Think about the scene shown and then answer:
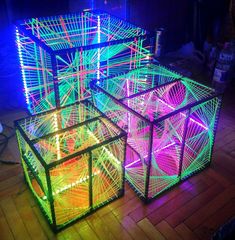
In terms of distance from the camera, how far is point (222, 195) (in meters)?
1.89

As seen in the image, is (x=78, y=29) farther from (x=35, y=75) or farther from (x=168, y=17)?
(x=168, y=17)

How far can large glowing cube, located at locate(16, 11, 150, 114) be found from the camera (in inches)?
81.8

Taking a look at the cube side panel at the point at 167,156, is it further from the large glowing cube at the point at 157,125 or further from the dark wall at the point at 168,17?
the dark wall at the point at 168,17

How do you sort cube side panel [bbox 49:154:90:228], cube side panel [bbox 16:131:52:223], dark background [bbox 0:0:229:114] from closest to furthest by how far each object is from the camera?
cube side panel [bbox 16:131:52:223]
cube side panel [bbox 49:154:90:228]
dark background [bbox 0:0:229:114]

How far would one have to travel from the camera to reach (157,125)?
207 centimetres

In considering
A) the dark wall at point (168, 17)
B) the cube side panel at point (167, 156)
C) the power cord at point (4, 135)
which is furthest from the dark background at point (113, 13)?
the cube side panel at point (167, 156)

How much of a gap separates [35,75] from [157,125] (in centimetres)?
97

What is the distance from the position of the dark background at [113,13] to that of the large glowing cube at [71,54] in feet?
1.06

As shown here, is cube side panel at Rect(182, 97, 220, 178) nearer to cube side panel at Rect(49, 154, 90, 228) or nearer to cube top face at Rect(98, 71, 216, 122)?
cube top face at Rect(98, 71, 216, 122)

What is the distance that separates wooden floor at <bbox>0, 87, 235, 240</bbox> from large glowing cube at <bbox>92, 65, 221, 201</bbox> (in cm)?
9

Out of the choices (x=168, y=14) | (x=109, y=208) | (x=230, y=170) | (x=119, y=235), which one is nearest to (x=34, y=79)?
(x=109, y=208)

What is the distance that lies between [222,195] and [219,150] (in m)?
0.44

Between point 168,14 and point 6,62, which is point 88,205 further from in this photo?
point 168,14

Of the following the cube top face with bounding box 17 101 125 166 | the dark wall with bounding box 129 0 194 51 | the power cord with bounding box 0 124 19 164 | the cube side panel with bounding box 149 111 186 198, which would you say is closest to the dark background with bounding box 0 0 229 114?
the dark wall with bounding box 129 0 194 51
